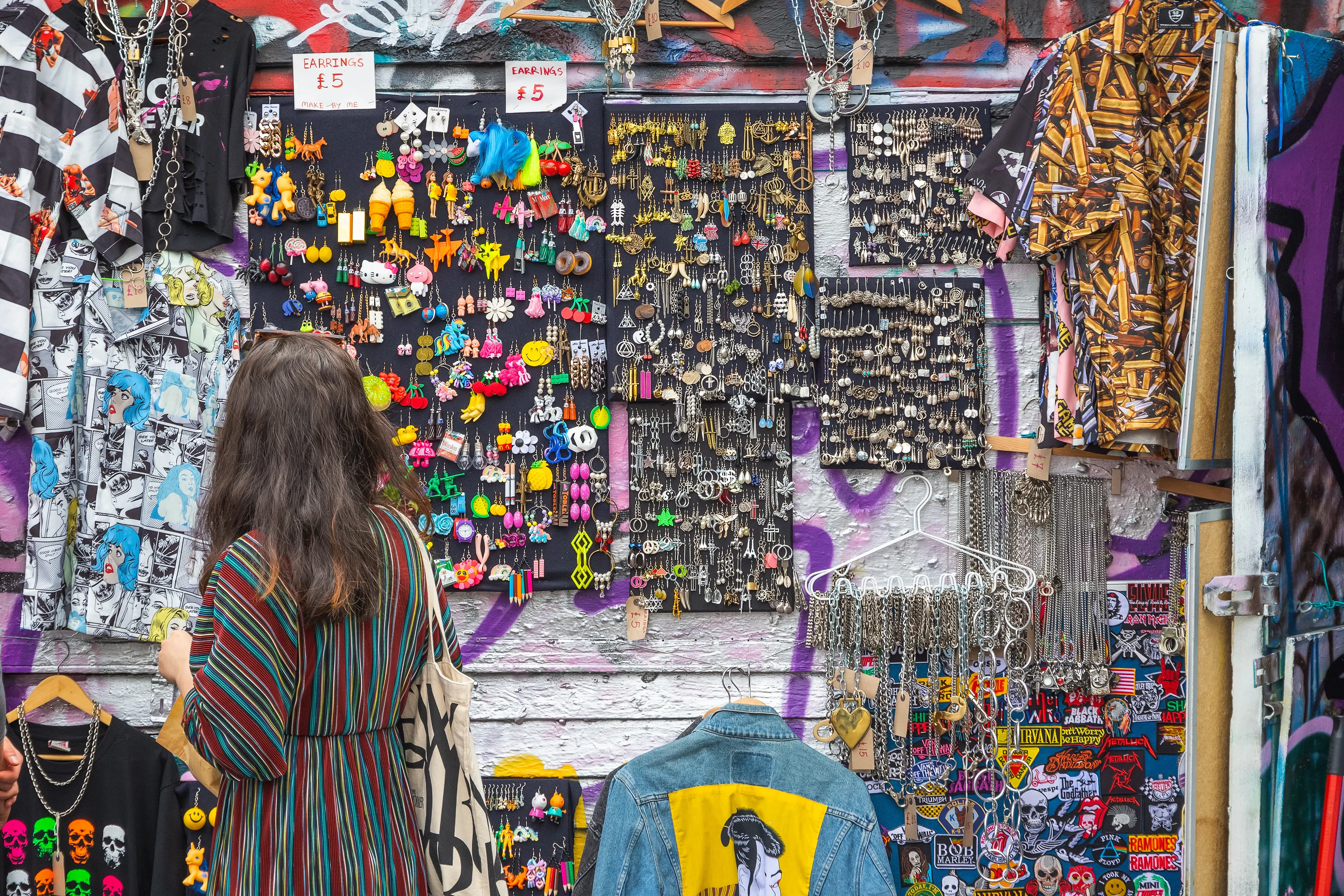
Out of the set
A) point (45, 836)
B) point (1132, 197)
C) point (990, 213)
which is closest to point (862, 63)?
point (990, 213)

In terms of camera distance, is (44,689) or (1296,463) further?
(44,689)

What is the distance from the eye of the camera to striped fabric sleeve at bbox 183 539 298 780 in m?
1.76

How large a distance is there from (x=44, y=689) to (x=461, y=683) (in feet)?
6.33

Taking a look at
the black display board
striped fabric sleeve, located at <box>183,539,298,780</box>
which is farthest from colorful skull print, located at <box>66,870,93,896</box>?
striped fabric sleeve, located at <box>183,539,298,780</box>

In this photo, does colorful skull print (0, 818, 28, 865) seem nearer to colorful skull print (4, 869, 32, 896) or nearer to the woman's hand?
colorful skull print (4, 869, 32, 896)

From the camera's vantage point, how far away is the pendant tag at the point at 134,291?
10.5ft

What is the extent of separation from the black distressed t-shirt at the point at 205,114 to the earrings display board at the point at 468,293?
0.26 feet

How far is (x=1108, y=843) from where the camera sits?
10.8 feet

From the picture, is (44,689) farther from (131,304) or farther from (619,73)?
(619,73)

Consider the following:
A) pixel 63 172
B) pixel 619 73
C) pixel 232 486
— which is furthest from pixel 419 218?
pixel 232 486

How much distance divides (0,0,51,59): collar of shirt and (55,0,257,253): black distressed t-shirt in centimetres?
11

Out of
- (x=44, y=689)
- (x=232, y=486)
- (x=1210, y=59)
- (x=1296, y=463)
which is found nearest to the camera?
(x=232, y=486)

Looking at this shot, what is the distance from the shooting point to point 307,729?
6.20 ft

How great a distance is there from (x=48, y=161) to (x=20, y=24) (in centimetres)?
41
